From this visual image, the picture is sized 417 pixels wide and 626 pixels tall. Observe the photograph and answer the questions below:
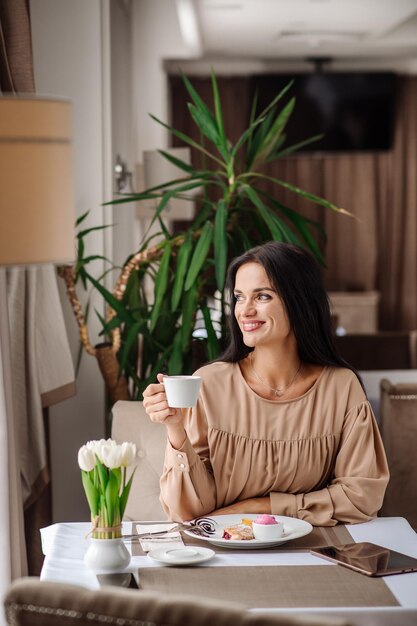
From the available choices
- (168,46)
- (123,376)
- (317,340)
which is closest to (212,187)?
(168,46)

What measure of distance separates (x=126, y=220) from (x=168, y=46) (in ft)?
7.37

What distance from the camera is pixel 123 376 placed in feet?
11.7

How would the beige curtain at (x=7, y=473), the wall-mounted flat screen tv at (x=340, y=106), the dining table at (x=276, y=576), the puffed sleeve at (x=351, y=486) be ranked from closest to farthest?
1. the dining table at (x=276, y=576)
2. the puffed sleeve at (x=351, y=486)
3. the beige curtain at (x=7, y=473)
4. the wall-mounted flat screen tv at (x=340, y=106)

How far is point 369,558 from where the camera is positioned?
77.1 inches

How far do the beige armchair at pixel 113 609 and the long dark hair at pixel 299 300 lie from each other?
150cm

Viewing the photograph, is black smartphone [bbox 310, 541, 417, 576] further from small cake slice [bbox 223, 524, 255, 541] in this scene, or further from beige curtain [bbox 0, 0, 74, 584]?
beige curtain [bbox 0, 0, 74, 584]

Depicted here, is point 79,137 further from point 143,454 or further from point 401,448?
point 401,448

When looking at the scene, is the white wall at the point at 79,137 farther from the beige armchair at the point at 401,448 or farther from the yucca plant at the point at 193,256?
the beige armchair at the point at 401,448

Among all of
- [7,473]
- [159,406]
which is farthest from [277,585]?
[7,473]

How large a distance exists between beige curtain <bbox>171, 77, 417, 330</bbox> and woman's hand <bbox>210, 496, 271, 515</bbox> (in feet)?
21.0

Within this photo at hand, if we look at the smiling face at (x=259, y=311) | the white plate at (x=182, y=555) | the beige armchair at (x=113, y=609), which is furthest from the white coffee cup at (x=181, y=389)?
the beige armchair at (x=113, y=609)

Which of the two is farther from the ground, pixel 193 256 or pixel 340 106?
pixel 340 106

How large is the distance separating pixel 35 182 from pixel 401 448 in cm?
235

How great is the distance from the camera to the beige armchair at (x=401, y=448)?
3.44 meters
